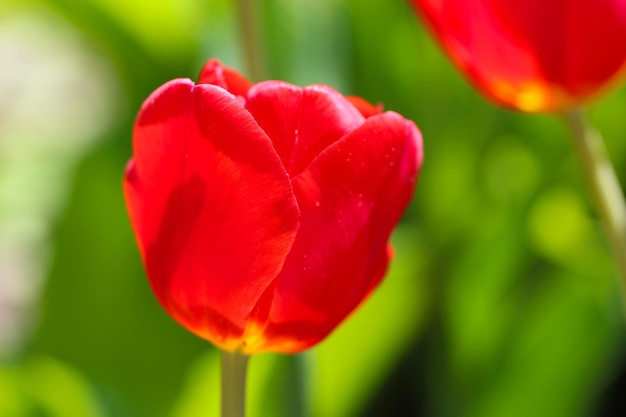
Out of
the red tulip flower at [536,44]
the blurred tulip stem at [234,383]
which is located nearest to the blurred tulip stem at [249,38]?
the red tulip flower at [536,44]

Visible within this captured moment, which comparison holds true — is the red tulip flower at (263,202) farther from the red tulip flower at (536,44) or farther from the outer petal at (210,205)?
the red tulip flower at (536,44)

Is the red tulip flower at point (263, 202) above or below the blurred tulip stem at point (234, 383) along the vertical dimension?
above

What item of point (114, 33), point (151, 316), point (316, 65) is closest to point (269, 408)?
point (151, 316)

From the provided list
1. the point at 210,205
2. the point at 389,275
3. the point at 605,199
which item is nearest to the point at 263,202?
the point at 210,205

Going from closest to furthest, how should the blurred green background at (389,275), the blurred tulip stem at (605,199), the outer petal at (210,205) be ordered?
1. the outer petal at (210,205)
2. the blurred tulip stem at (605,199)
3. the blurred green background at (389,275)

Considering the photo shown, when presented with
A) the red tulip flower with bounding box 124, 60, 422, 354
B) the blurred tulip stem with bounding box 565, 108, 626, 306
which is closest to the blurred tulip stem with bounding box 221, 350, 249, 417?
the red tulip flower with bounding box 124, 60, 422, 354

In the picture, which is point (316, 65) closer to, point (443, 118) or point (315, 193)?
point (443, 118)

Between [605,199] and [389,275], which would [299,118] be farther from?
[389,275]
